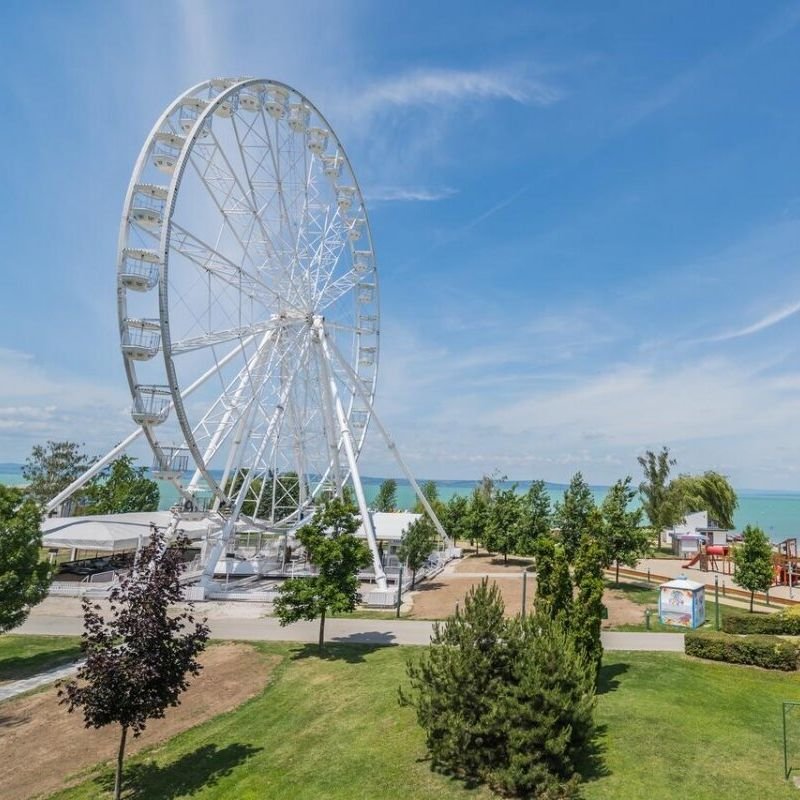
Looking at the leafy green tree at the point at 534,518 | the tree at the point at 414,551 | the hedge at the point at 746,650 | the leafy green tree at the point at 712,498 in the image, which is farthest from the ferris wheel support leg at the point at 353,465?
the leafy green tree at the point at 712,498

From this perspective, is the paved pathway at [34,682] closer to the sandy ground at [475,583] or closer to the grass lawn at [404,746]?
the grass lawn at [404,746]

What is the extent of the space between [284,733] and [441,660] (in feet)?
16.5

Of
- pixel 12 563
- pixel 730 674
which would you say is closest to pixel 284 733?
pixel 12 563

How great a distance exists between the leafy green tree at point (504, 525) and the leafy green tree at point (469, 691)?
101ft

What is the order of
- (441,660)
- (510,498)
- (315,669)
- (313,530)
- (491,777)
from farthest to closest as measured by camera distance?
(510,498)
(313,530)
(315,669)
(441,660)
(491,777)

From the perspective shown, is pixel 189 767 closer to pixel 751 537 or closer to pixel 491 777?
pixel 491 777

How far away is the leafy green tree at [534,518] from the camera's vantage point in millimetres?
39094

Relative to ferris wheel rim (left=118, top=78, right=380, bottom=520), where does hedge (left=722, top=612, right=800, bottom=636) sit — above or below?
below

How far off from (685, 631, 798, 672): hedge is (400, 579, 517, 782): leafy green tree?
36.5 feet

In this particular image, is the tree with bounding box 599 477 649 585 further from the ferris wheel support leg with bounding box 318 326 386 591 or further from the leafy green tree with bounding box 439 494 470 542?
the leafy green tree with bounding box 439 494 470 542

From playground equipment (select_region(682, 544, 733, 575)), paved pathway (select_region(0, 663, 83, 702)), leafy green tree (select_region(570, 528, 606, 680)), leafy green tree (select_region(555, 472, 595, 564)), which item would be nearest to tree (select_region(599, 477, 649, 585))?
leafy green tree (select_region(555, 472, 595, 564))

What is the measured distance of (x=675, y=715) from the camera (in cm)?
1324

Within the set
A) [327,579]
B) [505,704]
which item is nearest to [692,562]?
[327,579]

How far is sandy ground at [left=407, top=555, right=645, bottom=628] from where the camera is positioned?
1044 inches
